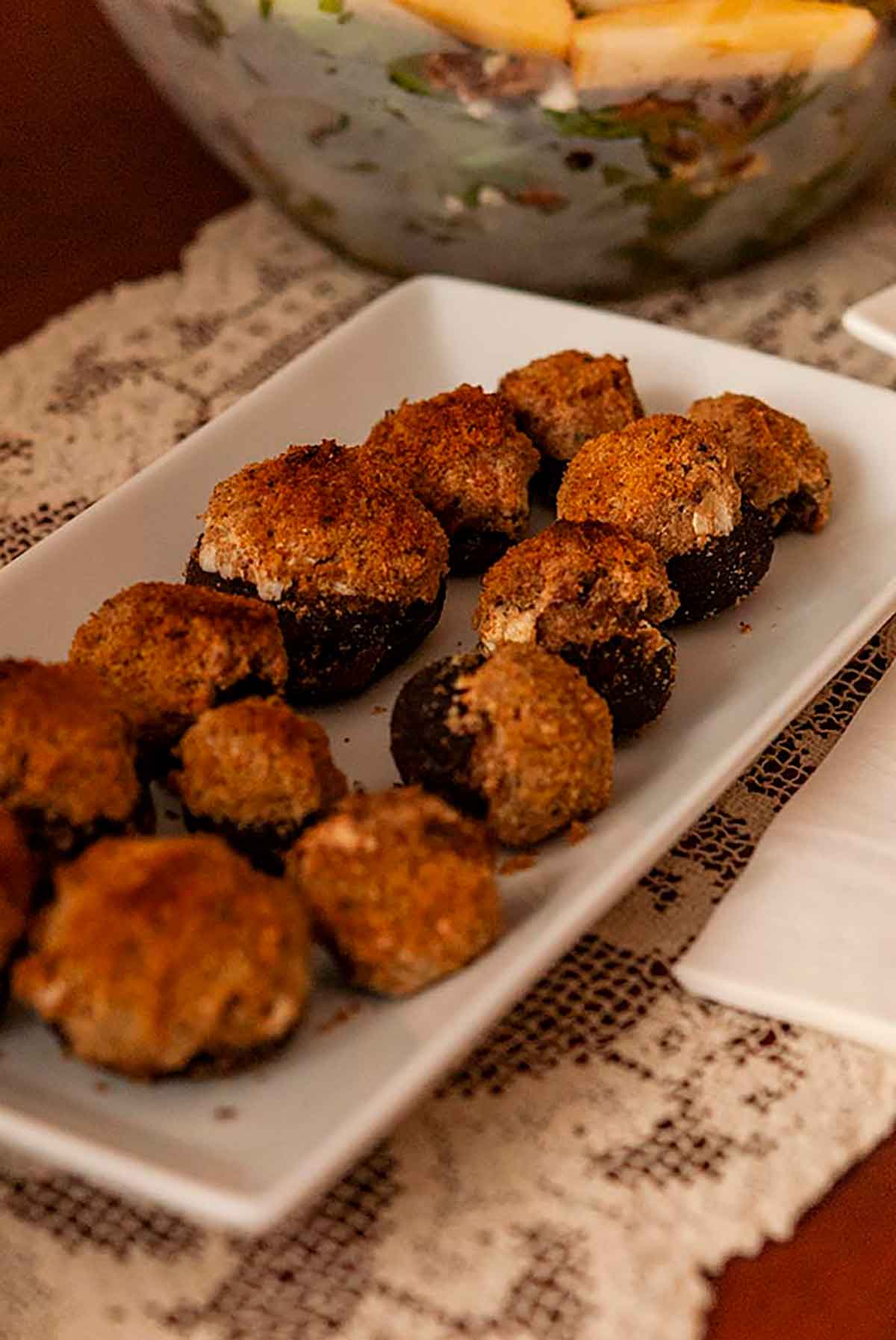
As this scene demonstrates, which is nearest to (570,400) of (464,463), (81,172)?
(464,463)

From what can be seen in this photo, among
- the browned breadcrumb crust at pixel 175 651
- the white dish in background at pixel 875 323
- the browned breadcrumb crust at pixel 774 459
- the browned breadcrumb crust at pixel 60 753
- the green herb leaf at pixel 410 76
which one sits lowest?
the white dish in background at pixel 875 323

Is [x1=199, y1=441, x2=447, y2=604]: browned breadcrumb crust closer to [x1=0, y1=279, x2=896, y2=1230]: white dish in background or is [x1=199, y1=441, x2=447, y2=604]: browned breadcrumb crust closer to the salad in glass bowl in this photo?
[x1=0, y1=279, x2=896, y2=1230]: white dish in background

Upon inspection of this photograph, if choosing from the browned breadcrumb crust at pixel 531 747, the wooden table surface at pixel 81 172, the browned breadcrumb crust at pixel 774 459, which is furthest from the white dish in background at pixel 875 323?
the wooden table surface at pixel 81 172

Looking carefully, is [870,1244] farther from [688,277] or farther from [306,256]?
[306,256]

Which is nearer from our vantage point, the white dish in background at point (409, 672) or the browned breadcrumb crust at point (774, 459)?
the white dish in background at point (409, 672)

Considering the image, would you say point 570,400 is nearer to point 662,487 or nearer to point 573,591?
point 662,487

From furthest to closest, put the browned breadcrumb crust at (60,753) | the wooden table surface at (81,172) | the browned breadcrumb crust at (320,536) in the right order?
the wooden table surface at (81,172) < the browned breadcrumb crust at (320,536) < the browned breadcrumb crust at (60,753)

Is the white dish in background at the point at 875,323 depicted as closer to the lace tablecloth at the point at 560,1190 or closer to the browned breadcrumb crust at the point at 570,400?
the browned breadcrumb crust at the point at 570,400
